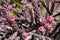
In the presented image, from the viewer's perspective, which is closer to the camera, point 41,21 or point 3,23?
point 41,21

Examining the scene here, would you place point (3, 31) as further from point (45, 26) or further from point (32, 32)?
point (45, 26)

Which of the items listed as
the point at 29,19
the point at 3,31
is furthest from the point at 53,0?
the point at 3,31

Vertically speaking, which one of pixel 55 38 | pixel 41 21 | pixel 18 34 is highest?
pixel 41 21

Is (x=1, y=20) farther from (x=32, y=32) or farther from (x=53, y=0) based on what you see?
(x=53, y=0)

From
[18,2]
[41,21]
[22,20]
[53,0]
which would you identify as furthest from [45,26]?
[18,2]

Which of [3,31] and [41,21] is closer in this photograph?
[41,21]

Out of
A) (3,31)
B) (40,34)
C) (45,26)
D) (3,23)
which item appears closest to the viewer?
(45,26)

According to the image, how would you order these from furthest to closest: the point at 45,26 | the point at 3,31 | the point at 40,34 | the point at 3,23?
1. the point at 3,31
2. the point at 3,23
3. the point at 40,34
4. the point at 45,26

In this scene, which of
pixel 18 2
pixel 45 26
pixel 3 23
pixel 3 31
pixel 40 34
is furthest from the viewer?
pixel 18 2

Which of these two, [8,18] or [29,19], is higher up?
[8,18]
